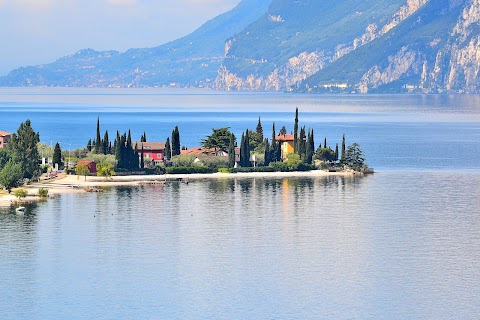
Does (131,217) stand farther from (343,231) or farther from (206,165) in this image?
(206,165)

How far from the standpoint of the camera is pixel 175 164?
151625 millimetres

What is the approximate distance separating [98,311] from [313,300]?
43.5ft

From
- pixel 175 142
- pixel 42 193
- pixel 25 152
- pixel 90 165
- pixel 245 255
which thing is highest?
pixel 25 152

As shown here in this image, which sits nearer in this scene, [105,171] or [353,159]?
[105,171]

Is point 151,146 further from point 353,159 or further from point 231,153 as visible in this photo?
point 353,159

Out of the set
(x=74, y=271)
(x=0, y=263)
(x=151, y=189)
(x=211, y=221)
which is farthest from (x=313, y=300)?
(x=151, y=189)

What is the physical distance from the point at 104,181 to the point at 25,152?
10065 millimetres

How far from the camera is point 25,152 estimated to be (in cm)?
13388

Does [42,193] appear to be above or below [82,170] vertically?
below

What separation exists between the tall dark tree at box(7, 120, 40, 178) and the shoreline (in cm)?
178

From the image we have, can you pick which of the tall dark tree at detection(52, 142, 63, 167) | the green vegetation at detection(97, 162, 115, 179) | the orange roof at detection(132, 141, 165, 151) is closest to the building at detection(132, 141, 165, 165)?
the orange roof at detection(132, 141, 165, 151)

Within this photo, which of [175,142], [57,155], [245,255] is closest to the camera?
[245,255]

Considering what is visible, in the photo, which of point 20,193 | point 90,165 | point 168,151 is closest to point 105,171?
point 90,165

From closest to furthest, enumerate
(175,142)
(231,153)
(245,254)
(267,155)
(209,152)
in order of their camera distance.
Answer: (245,254), (231,153), (267,155), (209,152), (175,142)
